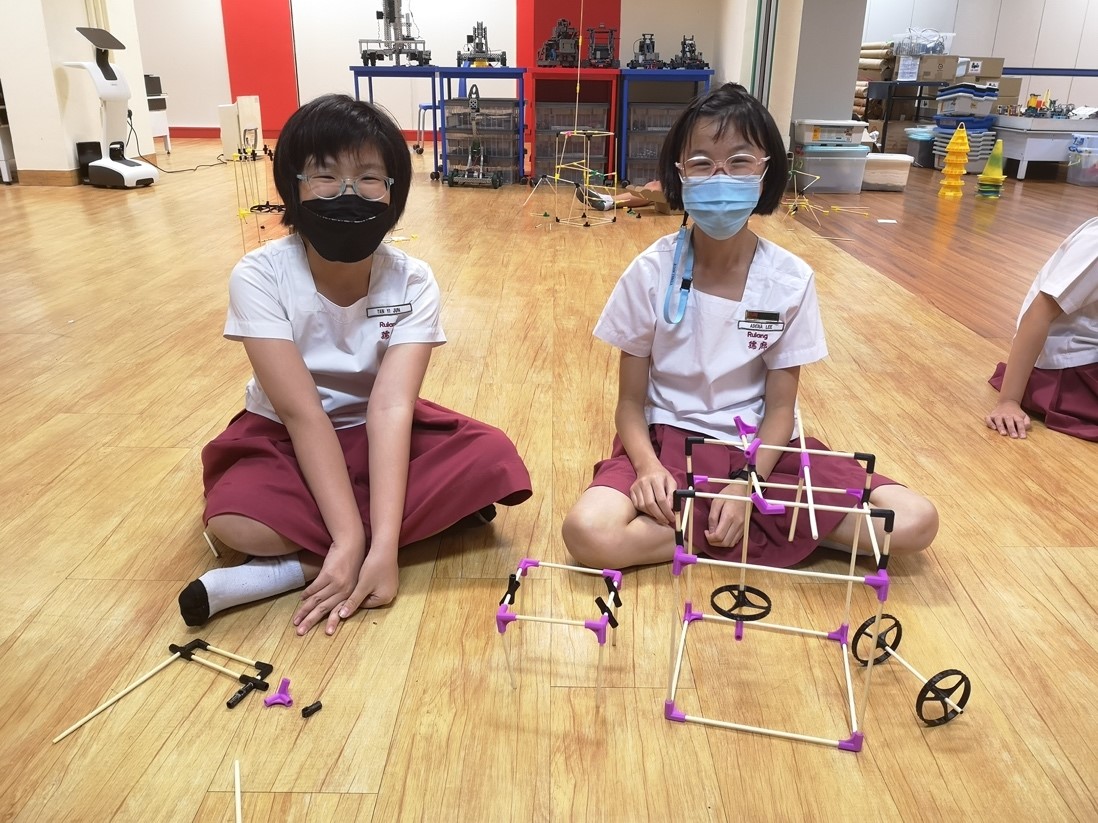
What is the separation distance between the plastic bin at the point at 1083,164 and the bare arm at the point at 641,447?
662 centimetres

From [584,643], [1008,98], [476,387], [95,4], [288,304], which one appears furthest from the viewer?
[1008,98]

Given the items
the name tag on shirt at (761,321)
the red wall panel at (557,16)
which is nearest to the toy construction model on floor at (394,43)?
the red wall panel at (557,16)

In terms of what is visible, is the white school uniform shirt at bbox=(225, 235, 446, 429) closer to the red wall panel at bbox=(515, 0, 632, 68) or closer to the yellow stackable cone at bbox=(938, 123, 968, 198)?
the yellow stackable cone at bbox=(938, 123, 968, 198)

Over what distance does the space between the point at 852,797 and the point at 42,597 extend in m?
1.29

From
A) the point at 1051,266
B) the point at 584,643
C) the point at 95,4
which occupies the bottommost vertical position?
the point at 584,643

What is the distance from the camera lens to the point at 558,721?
1.19 m

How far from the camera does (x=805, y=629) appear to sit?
1.34 metres

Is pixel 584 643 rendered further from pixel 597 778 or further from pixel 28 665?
pixel 28 665

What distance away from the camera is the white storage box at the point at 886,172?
6.18 metres

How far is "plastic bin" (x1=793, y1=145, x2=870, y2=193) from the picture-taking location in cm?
603

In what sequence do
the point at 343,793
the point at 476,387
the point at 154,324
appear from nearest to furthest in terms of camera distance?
the point at 343,793, the point at 476,387, the point at 154,324

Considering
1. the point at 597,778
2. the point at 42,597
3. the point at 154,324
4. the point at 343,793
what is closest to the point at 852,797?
the point at 597,778

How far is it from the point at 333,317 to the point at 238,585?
482mm

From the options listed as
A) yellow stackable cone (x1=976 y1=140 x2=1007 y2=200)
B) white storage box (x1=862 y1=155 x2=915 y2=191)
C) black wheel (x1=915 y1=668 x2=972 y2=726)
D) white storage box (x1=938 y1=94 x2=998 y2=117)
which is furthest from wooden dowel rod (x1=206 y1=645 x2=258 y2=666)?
white storage box (x1=938 y1=94 x2=998 y2=117)
